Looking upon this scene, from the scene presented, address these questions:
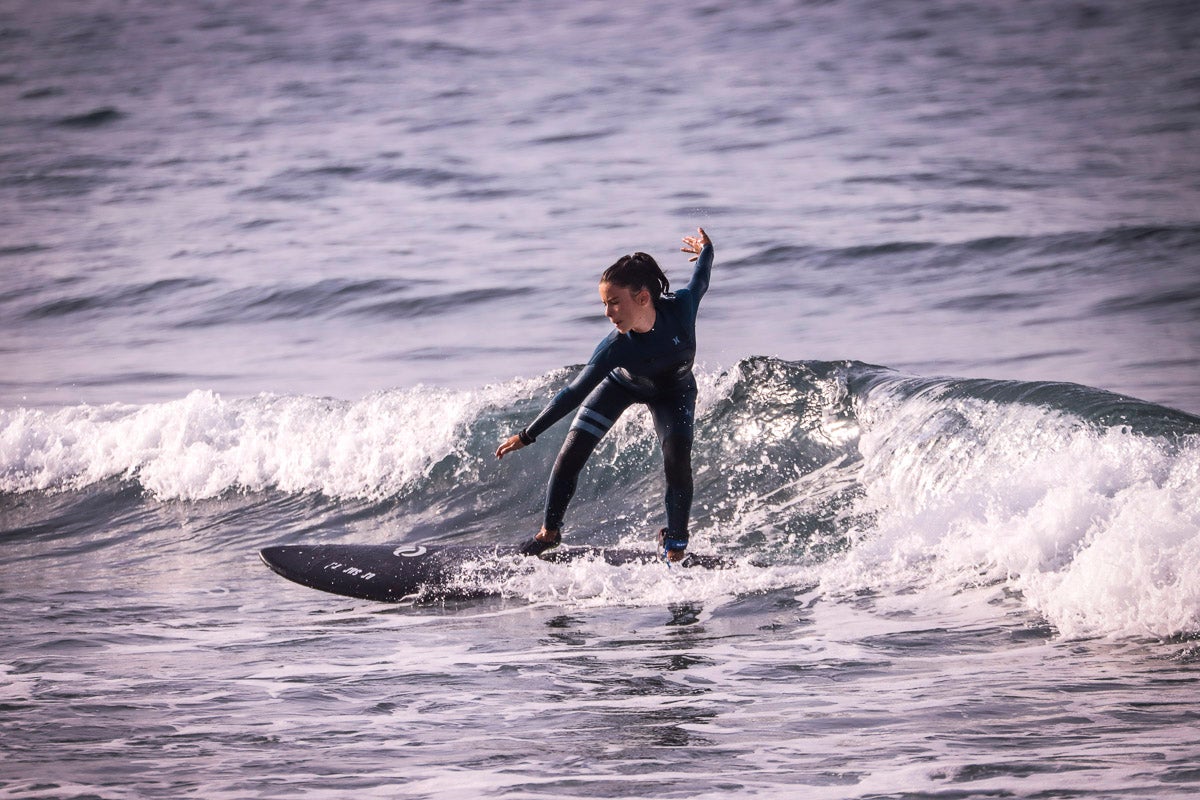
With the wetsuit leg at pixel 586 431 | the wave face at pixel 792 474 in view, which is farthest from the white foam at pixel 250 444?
the wetsuit leg at pixel 586 431

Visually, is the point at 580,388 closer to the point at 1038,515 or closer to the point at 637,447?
the point at 1038,515

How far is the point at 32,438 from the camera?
13164 millimetres

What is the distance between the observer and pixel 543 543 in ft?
23.8

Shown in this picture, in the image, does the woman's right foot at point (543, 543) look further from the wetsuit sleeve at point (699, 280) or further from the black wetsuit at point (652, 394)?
the wetsuit sleeve at point (699, 280)

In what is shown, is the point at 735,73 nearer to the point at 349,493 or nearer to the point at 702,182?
the point at 702,182

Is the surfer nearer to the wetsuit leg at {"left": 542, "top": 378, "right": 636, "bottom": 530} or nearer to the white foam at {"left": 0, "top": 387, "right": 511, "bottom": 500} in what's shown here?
the wetsuit leg at {"left": 542, "top": 378, "right": 636, "bottom": 530}

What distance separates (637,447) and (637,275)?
13.6 feet

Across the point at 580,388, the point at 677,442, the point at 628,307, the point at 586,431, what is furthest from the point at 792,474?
the point at 628,307

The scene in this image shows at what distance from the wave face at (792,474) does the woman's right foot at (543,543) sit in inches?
38.4

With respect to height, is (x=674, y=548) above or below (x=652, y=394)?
below

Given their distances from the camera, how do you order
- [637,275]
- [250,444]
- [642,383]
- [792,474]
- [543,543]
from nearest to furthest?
[637,275]
[642,383]
[543,543]
[792,474]
[250,444]

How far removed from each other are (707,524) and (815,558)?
1.34m

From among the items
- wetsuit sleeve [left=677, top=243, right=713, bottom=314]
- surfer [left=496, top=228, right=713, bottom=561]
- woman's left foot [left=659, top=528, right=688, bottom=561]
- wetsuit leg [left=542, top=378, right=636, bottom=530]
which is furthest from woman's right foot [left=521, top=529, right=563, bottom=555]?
wetsuit sleeve [left=677, top=243, right=713, bottom=314]

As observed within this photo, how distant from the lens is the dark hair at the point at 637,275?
654 centimetres
